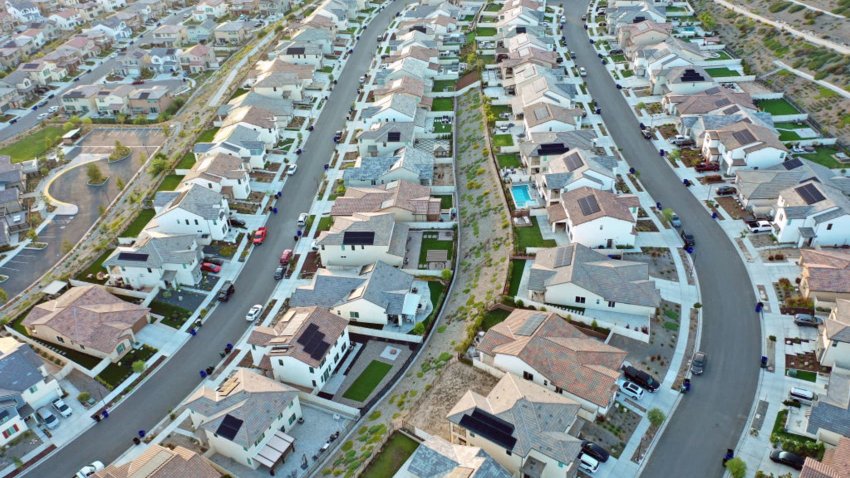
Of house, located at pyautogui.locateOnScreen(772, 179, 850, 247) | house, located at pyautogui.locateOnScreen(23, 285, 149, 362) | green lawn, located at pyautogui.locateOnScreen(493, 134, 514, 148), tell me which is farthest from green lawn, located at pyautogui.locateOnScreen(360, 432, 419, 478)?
green lawn, located at pyautogui.locateOnScreen(493, 134, 514, 148)

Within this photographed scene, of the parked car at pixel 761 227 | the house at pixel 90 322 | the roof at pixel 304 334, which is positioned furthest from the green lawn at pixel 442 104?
the house at pixel 90 322

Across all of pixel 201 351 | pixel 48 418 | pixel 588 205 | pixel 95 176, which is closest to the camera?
pixel 48 418

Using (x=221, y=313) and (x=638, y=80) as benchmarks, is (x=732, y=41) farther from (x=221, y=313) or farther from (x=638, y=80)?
(x=221, y=313)

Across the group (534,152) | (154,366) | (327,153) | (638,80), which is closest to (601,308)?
(534,152)

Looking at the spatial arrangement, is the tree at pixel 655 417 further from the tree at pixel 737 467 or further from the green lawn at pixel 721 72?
the green lawn at pixel 721 72

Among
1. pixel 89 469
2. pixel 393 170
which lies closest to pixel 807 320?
pixel 393 170

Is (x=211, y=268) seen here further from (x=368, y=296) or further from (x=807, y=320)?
(x=807, y=320)
